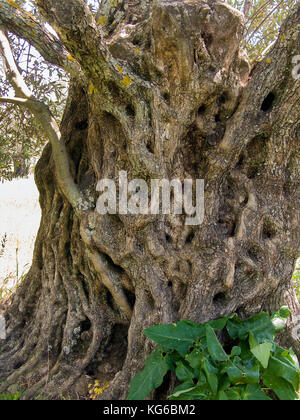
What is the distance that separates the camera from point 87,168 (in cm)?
372

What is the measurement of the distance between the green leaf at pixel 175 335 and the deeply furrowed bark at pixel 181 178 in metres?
0.21

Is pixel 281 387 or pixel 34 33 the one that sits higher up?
pixel 34 33

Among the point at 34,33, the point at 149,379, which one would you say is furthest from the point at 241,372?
the point at 34,33

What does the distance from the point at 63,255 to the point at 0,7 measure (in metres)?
2.43

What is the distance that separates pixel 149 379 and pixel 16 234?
582cm

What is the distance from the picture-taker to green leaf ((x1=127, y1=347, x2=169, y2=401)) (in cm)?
248

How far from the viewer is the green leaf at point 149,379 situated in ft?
8.15

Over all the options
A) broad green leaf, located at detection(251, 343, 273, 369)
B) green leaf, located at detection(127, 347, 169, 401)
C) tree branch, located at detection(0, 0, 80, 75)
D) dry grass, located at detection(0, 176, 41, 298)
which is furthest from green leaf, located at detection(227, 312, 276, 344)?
dry grass, located at detection(0, 176, 41, 298)

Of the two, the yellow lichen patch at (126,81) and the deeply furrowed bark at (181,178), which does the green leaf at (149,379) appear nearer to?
the deeply furrowed bark at (181,178)

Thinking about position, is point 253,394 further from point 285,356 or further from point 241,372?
point 285,356

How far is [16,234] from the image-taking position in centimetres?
746

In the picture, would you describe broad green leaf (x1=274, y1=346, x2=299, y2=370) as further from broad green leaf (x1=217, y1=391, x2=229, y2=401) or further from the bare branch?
the bare branch

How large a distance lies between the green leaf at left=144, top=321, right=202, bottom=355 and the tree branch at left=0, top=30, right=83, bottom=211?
1.43 m
